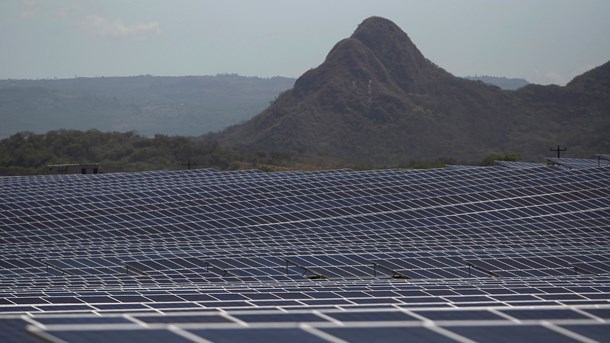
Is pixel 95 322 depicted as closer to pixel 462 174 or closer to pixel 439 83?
pixel 462 174

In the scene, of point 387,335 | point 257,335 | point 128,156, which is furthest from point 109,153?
point 387,335

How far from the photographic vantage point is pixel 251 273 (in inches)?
1506

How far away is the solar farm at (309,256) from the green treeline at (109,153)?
52.2m

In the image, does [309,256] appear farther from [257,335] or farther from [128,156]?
[128,156]

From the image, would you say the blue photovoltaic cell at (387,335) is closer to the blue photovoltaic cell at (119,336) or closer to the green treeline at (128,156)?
the blue photovoltaic cell at (119,336)

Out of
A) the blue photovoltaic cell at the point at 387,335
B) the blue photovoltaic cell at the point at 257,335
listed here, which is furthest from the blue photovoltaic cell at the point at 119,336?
the blue photovoltaic cell at the point at 387,335

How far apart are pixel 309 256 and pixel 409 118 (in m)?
140

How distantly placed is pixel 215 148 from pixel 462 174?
3084 inches

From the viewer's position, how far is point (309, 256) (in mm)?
40625

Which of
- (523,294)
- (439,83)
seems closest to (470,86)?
(439,83)

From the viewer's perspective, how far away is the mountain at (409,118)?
169500 mm

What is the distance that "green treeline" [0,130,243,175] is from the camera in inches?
5167

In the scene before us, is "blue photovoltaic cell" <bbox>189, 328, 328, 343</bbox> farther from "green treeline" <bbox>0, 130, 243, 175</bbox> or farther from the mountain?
the mountain

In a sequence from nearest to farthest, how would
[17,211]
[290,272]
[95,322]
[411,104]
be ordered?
[95,322], [290,272], [17,211], [411,104]
